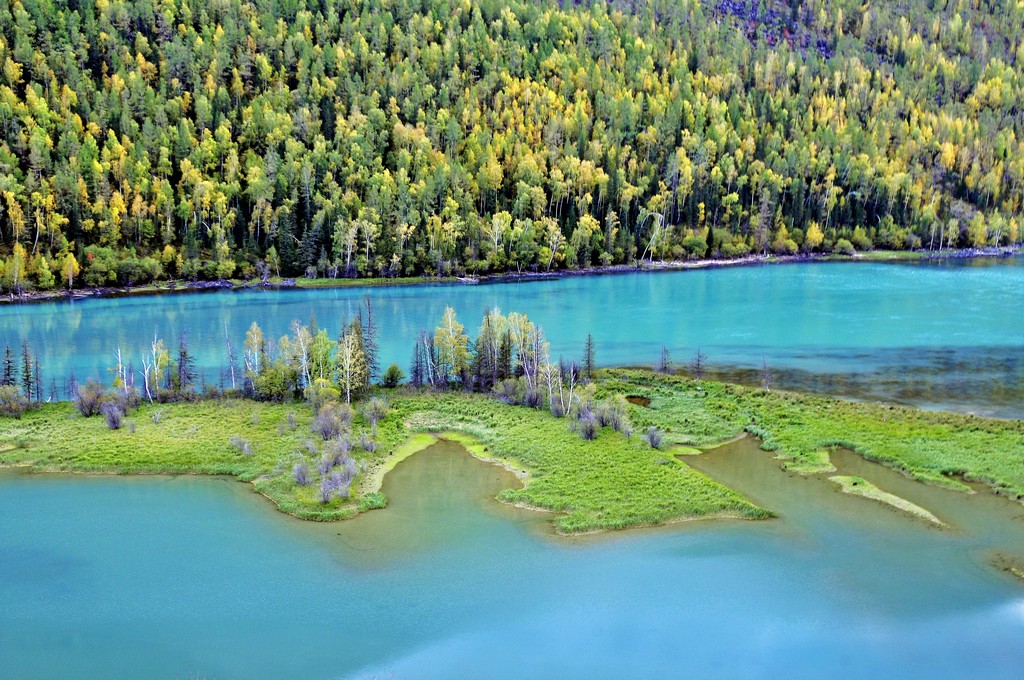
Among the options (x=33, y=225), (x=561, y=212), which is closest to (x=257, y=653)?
(x=33, y=225)

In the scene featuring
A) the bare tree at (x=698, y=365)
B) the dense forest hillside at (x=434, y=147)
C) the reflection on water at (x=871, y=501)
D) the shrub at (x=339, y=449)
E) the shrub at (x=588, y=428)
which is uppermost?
the dense forest hillside at (x=434, y=147)

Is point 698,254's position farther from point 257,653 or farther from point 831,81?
point 257,653

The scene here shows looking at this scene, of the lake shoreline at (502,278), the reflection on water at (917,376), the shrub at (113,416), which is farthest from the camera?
the lake shoreline at (502,278)

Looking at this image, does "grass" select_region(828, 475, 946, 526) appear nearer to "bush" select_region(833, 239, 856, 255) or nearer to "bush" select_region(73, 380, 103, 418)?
"bush" select_region(73, 380, 103, 418)

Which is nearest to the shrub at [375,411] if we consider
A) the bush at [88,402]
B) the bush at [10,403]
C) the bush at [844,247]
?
the bush at [88,402]

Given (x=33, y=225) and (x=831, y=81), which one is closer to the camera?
(x=33, y=225)

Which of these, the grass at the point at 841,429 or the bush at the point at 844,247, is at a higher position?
the bush at the point at 844,247

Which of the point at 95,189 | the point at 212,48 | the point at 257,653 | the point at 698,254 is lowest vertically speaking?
the point at 257,653

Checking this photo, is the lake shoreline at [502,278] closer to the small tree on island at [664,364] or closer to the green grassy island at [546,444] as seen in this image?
the small tree on island at [664,364]
